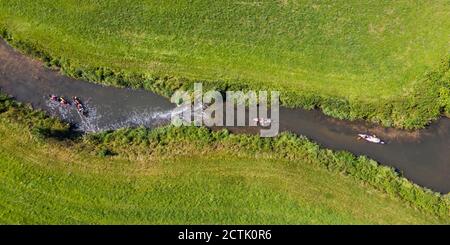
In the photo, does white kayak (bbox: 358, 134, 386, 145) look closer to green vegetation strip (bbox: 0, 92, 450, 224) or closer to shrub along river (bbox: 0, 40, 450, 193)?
shrub along river (bbox: 0, 40, 450, 193)

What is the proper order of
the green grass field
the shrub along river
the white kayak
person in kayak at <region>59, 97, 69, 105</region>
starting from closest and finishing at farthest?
the green grass field, the shrub along river, the white kayak, person in kayak at <region>59, 97, 69, 105</region>

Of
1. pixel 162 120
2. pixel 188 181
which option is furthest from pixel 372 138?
pixel 162 120

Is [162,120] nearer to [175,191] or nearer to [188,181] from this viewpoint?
[188,181]

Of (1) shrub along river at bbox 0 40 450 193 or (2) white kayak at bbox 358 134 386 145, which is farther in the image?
(2) white kayak at bbox 358 134 386 145

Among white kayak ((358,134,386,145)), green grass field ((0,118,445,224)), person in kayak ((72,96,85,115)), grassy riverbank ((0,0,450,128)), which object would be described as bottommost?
green grass field ((0,118,445,224))

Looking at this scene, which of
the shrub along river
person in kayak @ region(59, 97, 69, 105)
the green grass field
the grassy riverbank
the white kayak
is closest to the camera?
the green grass field

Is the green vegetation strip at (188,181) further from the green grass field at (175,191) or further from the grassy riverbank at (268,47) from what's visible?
the grassy riverbank at (268,47)

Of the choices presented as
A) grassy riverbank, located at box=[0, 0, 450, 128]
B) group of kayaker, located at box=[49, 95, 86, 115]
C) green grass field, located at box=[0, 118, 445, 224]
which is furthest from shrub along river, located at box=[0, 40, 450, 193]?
green grass field, located at box=[0, 118, 445, 224]

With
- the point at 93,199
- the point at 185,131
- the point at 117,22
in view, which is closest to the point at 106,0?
the point at 117,22
